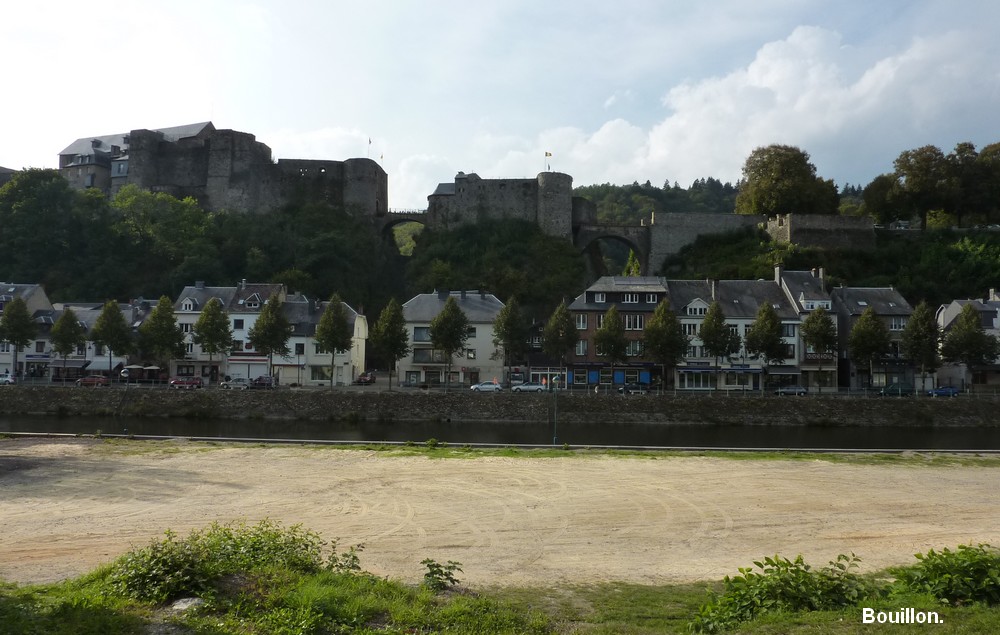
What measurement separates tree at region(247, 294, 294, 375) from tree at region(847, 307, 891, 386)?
3790 centimetres

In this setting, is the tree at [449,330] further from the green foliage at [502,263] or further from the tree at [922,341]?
the tree at [922,341]

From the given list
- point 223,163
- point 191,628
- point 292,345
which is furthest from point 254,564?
point 223,163

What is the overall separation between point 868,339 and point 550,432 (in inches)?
963

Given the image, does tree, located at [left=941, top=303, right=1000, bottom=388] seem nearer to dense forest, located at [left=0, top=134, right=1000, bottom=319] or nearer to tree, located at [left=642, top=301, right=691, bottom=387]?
dense forest, located at [left=0, top=134, right=1000, bottom=319]

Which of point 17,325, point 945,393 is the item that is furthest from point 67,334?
point 945,393

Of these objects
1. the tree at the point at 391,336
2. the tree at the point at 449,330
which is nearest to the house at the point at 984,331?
the tree at the point at 449,330

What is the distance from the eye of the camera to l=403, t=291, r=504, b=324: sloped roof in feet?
176

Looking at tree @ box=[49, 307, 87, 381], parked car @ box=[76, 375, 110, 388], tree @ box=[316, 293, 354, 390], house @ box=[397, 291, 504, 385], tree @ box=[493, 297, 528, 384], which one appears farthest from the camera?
house @ box=[397, 291, 504, 385]

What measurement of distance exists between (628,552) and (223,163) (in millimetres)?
75965

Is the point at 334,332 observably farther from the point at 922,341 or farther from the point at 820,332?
the point at 922,341

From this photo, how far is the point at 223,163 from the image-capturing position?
78.3m

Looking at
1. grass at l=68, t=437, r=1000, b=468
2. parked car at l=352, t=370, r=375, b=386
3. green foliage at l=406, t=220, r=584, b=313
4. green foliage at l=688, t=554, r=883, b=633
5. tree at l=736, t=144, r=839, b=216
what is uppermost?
tree at l=736, t=144, r=839, b=216

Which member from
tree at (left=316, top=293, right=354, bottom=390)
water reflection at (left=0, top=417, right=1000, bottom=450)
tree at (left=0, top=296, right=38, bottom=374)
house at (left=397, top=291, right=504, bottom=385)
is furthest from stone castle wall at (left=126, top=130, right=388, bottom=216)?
water reflection at (left=0, top=417, right=1000, bottom=450)

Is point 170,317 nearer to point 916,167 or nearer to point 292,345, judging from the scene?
point 292,345
